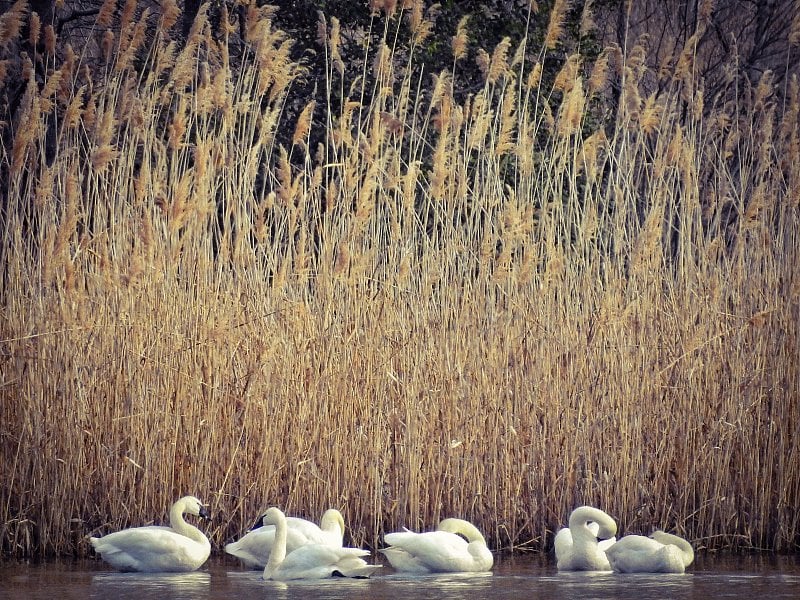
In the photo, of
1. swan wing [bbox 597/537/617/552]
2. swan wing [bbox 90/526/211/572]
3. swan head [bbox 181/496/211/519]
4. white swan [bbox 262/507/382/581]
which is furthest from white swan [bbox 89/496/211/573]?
swan wing [bbox 597/537/617/552]

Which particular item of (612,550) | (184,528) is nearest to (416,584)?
(612,550)

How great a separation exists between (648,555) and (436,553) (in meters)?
0.85

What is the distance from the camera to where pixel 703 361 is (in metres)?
6.55

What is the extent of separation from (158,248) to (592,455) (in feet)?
7.30

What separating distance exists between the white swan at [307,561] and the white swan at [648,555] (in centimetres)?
102

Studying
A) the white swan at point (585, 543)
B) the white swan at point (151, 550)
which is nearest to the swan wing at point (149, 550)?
the white swan at point (151, 550)

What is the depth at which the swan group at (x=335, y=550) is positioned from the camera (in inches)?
210

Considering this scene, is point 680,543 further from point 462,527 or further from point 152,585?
point 152,585

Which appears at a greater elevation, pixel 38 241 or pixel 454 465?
pixel 38 241

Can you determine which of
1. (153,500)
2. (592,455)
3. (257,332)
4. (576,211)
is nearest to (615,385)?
(592,455)

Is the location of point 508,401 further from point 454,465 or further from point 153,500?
point 153,500

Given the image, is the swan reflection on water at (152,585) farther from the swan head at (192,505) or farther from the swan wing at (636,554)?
the swan wing at (636,554)

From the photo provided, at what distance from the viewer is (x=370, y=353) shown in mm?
6297

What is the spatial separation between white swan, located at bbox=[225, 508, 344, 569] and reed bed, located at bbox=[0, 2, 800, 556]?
1.60 feet
